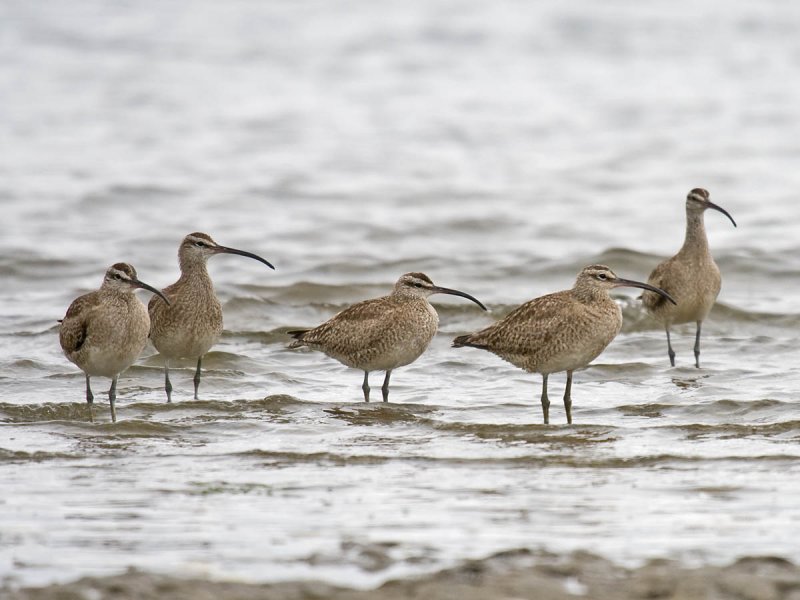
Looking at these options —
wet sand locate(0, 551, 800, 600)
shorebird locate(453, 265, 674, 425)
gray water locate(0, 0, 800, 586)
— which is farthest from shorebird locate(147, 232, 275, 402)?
wet sand locate(0, 551, 800, 600)

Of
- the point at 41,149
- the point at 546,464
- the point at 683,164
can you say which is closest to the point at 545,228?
the point at 683,164

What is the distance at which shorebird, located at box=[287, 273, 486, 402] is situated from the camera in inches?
412

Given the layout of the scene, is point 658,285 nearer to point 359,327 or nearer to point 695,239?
point 695,239

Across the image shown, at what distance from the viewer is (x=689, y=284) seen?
1241 centimetres

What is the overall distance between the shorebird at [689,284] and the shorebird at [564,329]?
226 centimetres

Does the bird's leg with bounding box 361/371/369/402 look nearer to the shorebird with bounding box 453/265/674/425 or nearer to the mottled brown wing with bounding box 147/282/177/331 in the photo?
the shorebird with bounding box 453/265/674/425

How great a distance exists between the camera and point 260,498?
7.45 meters

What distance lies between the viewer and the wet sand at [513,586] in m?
5.73

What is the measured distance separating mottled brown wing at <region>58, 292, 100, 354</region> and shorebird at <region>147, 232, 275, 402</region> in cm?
71

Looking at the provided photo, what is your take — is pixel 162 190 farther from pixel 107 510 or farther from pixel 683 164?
pixel 107 510

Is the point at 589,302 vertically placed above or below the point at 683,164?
below

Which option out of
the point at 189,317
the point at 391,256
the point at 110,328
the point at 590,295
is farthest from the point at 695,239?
the point at 110,328

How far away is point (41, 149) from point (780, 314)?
1277 centimetres

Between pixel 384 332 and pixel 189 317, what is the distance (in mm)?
1488
